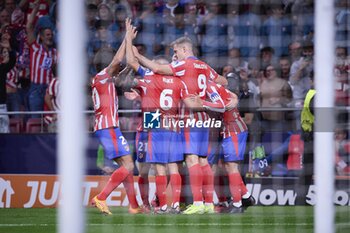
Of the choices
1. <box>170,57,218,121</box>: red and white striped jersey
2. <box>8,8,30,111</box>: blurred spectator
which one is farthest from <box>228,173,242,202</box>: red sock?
<box>8,8,30,111</box>: blurred spectator

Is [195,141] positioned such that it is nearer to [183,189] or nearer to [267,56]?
[183,189]

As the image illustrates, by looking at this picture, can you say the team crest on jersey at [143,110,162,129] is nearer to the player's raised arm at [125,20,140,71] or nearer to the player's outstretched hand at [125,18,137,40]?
the player's raised arm at [125,20,140,71]

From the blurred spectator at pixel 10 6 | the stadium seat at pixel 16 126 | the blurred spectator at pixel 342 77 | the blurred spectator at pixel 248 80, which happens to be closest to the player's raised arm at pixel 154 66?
the blurred spectator at pixel 248 80

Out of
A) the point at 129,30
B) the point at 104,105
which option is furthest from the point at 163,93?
the point at 129,30

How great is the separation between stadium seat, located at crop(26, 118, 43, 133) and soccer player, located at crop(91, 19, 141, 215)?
1854mm

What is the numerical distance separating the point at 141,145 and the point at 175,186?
67 centimetres

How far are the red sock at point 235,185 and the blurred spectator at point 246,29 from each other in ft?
5.66

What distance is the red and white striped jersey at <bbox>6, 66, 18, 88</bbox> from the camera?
12.2 meters

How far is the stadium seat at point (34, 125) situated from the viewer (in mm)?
12749

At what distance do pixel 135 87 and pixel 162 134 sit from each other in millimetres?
629

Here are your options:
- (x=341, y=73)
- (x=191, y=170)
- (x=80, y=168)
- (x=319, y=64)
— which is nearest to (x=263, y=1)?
(x=341, y=73)

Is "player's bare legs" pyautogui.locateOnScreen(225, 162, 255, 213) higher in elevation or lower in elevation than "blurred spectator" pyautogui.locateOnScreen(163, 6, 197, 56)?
lower

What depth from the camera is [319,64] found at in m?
5.01

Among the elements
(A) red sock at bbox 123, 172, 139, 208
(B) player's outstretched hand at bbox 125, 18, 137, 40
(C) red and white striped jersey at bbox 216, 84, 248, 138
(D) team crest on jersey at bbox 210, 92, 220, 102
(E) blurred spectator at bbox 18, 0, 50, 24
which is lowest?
(A) red sock at bbox 123, 172, 139, 208
